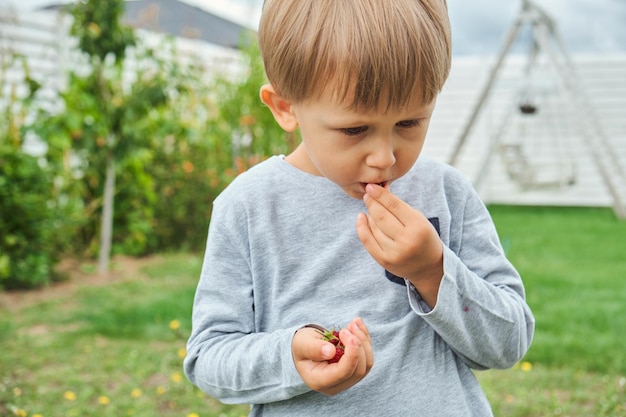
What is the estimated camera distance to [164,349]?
12.7 ft

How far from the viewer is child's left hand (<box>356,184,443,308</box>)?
1095 mm

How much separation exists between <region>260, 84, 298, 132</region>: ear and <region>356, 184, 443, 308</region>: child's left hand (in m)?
0.21

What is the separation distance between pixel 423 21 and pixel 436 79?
9cm

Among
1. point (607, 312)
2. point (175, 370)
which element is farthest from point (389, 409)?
point (607, 312)

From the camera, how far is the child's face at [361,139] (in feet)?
3.60

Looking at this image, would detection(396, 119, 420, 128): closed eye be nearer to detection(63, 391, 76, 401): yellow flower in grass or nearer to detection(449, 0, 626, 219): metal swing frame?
detection(63, 391, 76, 401): yellow flower in grass

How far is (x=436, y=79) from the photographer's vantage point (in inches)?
43.7

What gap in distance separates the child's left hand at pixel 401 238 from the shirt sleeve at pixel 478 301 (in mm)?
27

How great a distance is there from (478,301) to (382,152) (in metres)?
0.28

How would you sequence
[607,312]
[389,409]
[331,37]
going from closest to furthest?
[331,37], [389,409], [607,312]

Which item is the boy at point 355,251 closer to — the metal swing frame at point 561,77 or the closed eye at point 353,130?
the closed eye at point 353,130

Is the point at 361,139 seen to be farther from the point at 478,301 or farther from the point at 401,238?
the point at 478,301

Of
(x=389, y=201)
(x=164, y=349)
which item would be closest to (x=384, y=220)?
(x=389, y=201)

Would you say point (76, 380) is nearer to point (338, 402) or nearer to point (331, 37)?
point (338, 402)
